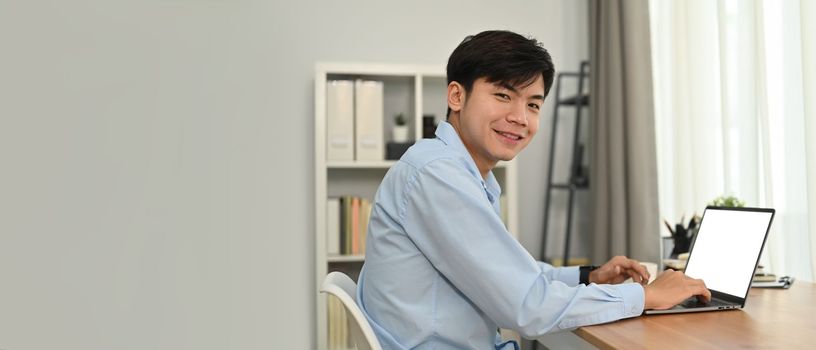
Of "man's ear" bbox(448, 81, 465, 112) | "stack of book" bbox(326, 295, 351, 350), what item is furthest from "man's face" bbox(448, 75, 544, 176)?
"stack of book" bbox(326, 295, 351, 350)

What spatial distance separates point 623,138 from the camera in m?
2.61

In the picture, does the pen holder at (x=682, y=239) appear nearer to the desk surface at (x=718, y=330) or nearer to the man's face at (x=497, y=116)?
the desk surface at (x=718, y=330)

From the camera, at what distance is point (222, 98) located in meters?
2.85

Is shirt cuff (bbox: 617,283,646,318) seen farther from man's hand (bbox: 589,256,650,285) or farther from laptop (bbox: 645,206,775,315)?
man's hand (bbox: 589,256,650,285)

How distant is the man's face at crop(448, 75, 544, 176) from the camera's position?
1.22 metres

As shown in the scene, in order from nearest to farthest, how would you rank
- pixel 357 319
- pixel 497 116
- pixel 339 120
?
pixel 357 319
pixel 497 116
pixel 339 120

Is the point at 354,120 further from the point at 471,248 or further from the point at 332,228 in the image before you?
the point at 471,248

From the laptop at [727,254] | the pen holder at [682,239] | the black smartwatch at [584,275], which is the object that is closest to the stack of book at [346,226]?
the pen holder at [682,239]

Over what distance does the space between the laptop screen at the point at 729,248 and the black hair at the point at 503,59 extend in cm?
53

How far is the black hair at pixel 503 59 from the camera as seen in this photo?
118cm

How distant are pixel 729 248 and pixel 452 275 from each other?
2.11ft

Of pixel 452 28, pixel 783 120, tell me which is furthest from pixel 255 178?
pixel 783 120

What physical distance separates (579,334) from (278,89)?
211cm

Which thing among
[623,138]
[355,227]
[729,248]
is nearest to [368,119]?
[355,227]
